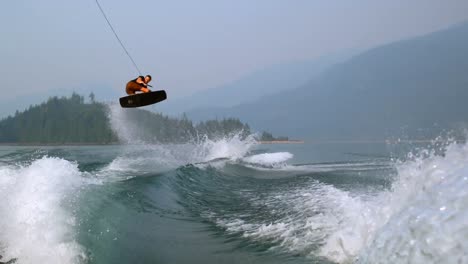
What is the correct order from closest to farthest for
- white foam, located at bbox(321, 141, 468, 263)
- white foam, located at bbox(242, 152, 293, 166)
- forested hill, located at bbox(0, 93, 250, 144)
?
1. white foam, located at bbox(321, 141, 468, 263)
2. white foam, located at bbox(242, 152, 293, 166)
3. forested hill, located at bbox(0, 93, 250, 144)

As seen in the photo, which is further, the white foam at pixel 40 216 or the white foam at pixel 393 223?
the white foam at pixel 40 216

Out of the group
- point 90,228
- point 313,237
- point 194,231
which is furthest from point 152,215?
point 313,237

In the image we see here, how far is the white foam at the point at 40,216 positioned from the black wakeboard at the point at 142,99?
2.50 m

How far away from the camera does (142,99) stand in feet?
35.8

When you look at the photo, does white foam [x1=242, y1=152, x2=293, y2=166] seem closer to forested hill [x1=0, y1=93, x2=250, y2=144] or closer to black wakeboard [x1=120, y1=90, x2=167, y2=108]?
black wakeboard [x1=120, y1=90, x2=167, y2=108]

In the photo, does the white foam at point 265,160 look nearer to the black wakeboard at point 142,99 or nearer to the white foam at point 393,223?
the black wakeboard at point 142,99

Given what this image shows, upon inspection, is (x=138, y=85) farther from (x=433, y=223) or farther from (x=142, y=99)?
(x=433, y=223)

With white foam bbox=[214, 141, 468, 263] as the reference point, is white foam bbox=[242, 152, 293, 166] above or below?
below

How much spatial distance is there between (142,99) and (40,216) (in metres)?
4.59

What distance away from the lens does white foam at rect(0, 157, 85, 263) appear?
6406 mm

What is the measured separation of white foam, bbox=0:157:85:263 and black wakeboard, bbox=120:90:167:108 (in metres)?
2.50

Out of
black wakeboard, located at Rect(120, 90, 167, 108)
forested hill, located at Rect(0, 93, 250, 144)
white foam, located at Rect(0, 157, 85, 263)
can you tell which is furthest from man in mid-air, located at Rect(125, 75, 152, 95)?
forested hill, located at Rect(0, 93, 250, 144)

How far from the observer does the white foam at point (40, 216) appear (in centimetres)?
641

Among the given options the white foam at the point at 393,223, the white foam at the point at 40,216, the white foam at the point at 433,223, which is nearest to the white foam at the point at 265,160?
the white foam at the point at 393,223
